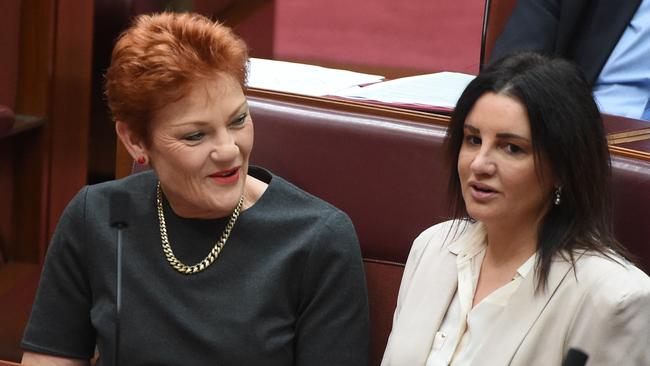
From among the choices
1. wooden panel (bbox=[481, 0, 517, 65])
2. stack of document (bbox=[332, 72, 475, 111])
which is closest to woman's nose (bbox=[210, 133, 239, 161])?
stack of document (bbox=[332, 72, 475, 111])

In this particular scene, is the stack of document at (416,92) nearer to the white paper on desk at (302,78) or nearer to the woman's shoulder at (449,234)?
the white paper on desk at (302,78)

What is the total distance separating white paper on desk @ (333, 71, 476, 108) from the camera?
1.37 meters

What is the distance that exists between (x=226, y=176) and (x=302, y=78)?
0.38 metres

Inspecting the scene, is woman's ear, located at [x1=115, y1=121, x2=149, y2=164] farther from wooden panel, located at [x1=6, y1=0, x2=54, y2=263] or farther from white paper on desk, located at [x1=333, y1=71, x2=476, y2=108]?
wooden panel, located at [x1=6, y1=0, x2=54, y2=263]

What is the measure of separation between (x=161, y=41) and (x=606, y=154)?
0.43 meters

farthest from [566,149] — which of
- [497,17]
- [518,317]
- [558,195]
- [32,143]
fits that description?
[32,143]

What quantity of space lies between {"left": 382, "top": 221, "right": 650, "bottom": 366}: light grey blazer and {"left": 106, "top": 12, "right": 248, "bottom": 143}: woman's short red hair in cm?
30

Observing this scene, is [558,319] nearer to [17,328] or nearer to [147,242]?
[147,242]

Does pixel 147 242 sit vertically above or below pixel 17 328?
above

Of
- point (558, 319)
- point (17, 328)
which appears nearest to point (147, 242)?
point (558, 319)

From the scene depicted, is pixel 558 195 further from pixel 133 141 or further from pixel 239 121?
pixel 133 141

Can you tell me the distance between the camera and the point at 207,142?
115 centimetres

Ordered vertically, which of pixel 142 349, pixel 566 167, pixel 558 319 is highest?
pixel 566 167

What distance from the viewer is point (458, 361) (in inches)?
42.4
